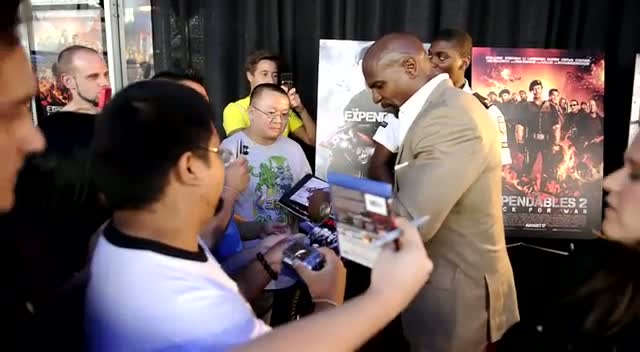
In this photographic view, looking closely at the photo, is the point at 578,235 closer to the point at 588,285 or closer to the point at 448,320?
the point at 448,320

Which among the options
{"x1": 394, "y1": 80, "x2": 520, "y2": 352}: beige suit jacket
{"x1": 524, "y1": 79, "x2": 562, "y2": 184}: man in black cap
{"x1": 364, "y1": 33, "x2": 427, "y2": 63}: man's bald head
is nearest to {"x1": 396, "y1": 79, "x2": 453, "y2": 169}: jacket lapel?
{"x1": 394, "y1": 80, "x2": 520, "y2": 352}: beige suit jacket

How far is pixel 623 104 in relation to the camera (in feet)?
11.2

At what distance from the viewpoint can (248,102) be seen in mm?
3074

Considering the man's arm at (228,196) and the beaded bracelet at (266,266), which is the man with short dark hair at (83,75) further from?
the beaded bracelet at (266,266)

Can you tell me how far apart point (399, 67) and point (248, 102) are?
1.52m

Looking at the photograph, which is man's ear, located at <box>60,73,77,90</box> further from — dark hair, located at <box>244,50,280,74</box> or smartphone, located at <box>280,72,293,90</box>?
smartphone, located at <box>280,72,293,90</box>

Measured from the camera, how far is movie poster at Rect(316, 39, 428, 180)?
3.14 meters

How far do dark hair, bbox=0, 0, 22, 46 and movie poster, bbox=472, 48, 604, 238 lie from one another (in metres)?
2.74

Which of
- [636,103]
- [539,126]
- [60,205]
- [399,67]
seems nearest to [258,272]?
[60,205]

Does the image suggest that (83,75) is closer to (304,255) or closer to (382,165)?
(382,165)

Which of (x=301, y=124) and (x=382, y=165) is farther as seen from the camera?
(x=301, y=124)

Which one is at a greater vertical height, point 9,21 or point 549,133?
point 9,21

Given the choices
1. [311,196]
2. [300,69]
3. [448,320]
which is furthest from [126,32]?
[448,320]

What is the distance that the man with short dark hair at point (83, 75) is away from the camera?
249 cm
